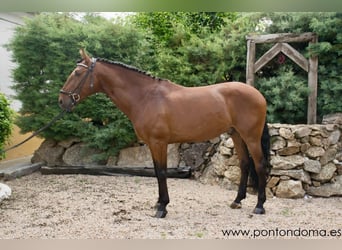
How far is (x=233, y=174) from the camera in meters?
3.21

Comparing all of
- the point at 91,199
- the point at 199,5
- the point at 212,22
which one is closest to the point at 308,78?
the point at 212,22

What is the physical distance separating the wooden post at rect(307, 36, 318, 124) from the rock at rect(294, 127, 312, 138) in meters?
0.17

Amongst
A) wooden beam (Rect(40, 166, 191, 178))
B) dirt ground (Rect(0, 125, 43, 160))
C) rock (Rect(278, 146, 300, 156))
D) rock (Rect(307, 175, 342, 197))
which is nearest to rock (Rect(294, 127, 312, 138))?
rock (Rect(278, 146, 300, 156))

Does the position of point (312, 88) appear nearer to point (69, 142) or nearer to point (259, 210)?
point (259, 210)

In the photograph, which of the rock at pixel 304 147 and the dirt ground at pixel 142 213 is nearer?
the dirt ground at pixel 142 213

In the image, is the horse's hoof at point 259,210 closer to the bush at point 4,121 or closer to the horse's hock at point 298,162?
the horse's hock at point 298,162

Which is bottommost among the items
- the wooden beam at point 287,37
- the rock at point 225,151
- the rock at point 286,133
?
the rock at point 225,151

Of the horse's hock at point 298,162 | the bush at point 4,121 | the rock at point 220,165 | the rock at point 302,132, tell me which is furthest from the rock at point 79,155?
the rock at point 302,132

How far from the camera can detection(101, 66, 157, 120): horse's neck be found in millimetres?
2541

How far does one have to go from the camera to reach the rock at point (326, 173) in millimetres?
3174

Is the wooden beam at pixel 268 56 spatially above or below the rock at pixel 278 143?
above

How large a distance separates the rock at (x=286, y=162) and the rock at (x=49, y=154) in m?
2.27

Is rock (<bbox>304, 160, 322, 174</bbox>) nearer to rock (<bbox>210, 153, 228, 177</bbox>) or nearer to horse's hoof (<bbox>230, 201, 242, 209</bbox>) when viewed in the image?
rock (<bbox>210, 153, 228, 177</bbox>)

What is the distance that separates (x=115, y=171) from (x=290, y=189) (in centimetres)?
167
